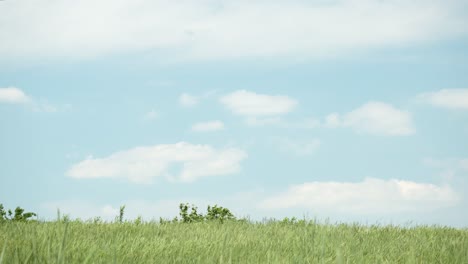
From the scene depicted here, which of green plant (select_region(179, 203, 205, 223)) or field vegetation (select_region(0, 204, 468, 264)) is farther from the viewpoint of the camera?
green plant (select_region(179, 203, 205, 223))

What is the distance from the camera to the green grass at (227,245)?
3.70 m

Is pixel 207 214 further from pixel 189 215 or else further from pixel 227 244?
pixel 227 244

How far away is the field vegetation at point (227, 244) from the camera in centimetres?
366

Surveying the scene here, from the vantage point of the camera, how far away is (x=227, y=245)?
17.8ft

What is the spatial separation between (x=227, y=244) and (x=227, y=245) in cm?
7

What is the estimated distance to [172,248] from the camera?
495 cm

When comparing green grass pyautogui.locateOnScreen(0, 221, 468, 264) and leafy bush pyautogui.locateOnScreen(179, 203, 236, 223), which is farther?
leafy bush pyautogui.locateOnScreen(179, 203, 236, 223)

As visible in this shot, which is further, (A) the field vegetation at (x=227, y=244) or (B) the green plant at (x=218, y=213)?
(B) the green plant at (x=218, y=213)

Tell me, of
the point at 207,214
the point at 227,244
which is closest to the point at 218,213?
the point at 207,214

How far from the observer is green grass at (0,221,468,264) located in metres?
3.70

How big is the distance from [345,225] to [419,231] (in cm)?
116

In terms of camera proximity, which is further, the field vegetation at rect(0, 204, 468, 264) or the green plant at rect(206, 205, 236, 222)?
the green plant at rect(206, 205, 236, 222)

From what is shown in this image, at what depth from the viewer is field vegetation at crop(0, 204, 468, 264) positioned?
3662mm

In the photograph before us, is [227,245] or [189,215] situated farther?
[189,215]
